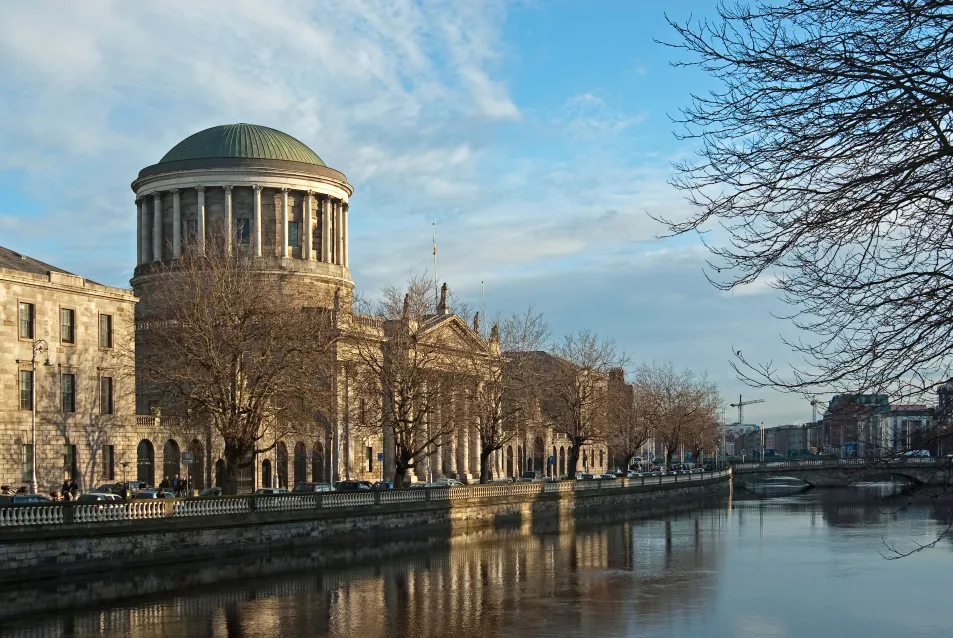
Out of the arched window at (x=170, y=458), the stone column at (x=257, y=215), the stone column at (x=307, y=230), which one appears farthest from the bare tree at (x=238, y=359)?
the stone column at (x=307, y=230)

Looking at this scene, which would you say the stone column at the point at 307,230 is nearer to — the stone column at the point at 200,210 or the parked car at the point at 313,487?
the stone column at the point at 200,210

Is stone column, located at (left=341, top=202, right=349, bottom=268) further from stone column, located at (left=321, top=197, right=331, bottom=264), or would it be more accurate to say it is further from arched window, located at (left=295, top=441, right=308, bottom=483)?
arched window, located at (left=295, top=441, right=308, bottom=483)

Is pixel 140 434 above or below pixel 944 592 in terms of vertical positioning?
above

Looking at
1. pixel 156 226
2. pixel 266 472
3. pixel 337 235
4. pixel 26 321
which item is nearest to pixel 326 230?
pixel 337 235

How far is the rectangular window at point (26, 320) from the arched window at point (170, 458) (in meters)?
16.6

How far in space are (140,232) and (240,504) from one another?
6246 centimetres

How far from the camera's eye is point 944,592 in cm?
3816

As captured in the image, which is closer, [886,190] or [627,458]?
[886,190]

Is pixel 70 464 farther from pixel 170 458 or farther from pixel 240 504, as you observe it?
pixel 240 504

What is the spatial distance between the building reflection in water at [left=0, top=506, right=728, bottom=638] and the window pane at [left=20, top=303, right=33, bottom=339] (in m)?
26.4

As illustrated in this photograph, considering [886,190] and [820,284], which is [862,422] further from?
[886,190]

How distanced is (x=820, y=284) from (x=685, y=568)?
32644mm

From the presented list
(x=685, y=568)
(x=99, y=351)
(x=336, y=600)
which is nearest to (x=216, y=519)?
(x=336, y=600)

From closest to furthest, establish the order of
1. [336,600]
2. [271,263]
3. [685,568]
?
Answer: 1. [336,600]
2. [685,568]
3. [271,263]
